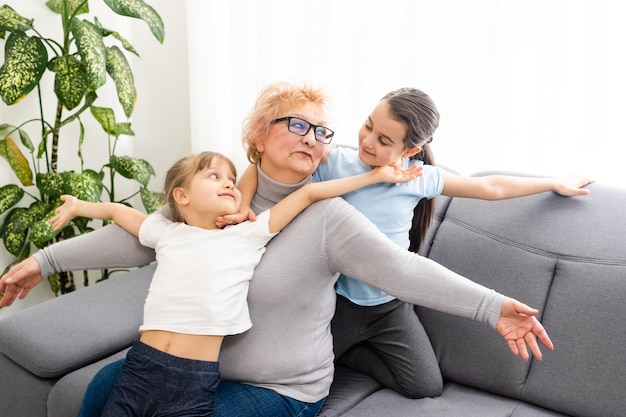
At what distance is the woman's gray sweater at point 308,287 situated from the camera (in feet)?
4.88

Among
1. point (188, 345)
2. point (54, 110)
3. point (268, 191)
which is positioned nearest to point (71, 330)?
point (188, 345)

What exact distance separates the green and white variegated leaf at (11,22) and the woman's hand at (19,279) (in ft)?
3.10

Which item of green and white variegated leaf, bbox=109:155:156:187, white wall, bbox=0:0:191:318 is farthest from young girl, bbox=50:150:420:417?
white wall, bbox=0:0:191:318

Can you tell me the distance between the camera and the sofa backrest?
1684 millimetres

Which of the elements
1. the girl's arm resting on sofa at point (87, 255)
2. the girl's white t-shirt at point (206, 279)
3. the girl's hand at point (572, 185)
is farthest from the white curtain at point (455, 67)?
the girl's arm resting on sofa at point (87, 255)

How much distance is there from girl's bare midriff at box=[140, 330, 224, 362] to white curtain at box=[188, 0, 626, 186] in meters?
0.67

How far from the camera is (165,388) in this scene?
4.75 feet

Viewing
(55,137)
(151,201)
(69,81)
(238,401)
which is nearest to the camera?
(238,401)

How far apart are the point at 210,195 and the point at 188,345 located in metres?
0.36

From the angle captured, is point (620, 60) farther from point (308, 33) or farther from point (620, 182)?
point (308, 33)

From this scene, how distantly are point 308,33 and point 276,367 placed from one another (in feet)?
4.52

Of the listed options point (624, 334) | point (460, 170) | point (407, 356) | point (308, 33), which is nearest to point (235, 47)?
point (308, 33)

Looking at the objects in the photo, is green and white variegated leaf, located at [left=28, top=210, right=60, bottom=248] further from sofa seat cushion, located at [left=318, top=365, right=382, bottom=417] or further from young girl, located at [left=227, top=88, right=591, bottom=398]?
sofa seat cushion, located at [left=318, top=365, right=382, bottom=417]

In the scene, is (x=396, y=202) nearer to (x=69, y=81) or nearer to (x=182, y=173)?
(x=182, y=173)
